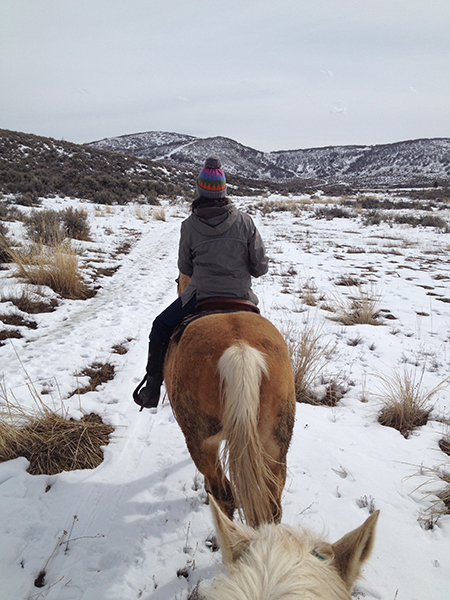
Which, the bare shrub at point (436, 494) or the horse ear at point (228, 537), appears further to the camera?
the bare shrub at point (436, 494)

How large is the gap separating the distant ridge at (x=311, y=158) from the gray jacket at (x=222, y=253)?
215ft

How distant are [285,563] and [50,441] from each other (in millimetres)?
2472

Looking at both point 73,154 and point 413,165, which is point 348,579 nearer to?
point 73,154

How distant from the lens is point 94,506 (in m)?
2.09

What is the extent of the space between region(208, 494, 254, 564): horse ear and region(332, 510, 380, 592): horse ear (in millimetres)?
268

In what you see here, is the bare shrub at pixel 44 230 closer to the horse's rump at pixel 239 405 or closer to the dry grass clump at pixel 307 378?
the dry grass clump at pixel 307 378

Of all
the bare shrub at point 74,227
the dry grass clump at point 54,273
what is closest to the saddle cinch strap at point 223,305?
the dry grass clump at point 54,273

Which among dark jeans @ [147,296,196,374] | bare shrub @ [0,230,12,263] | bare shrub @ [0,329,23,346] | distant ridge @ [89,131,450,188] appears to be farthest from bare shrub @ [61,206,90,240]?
distant ridge @ [89,131,450,188]

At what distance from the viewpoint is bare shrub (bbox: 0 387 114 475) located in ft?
7.77

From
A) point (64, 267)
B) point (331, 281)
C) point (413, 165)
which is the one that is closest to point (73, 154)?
point (64, 267)

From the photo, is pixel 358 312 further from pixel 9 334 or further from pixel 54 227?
pixel 54 227

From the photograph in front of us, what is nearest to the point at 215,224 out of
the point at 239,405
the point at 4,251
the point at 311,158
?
the point at 239,405

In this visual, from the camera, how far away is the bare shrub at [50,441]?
2.37 m

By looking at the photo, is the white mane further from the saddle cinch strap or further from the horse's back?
the saddle cinch strap
